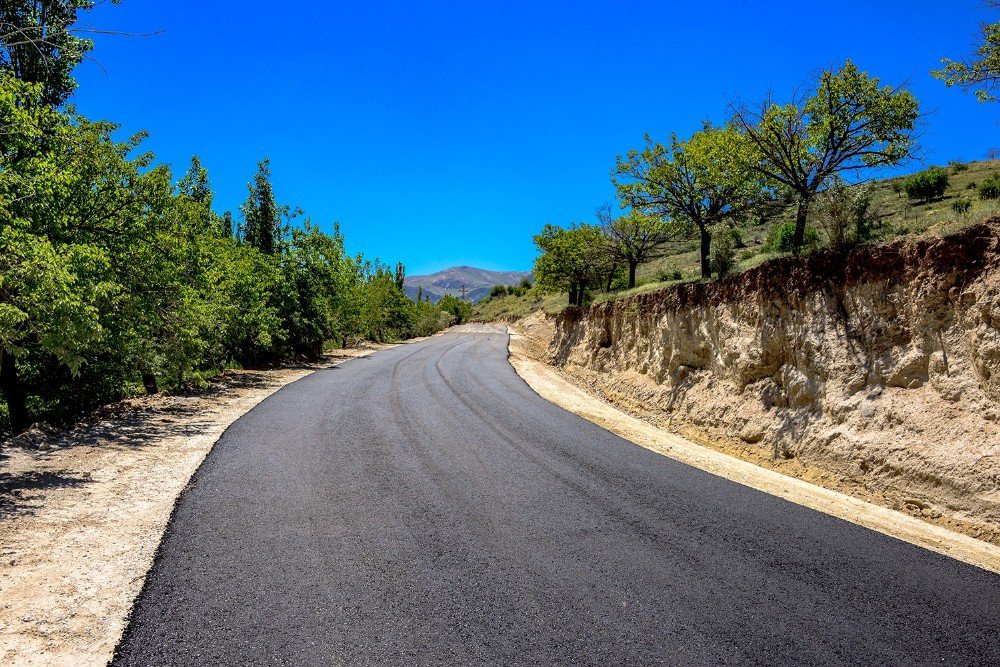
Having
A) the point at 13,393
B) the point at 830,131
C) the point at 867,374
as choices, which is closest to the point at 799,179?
the point at 830,131

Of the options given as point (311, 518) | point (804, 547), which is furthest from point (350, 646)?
point (804, 547)

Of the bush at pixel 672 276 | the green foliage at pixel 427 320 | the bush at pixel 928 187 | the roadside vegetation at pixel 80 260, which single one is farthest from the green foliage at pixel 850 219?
the green foliage at pixel 427 320

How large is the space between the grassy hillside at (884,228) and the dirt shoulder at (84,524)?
470 inches

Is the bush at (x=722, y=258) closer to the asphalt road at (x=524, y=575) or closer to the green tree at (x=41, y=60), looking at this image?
the asphalt road at (x=524, y=575)

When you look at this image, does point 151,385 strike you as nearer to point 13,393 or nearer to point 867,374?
point 13,393

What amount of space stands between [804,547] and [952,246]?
19.9 ft

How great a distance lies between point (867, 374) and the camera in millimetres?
9211

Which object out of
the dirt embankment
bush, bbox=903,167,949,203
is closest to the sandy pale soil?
the dirt embankment

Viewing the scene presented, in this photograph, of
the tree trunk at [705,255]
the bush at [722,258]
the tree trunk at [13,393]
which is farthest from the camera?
the tree trunk at [705,255]

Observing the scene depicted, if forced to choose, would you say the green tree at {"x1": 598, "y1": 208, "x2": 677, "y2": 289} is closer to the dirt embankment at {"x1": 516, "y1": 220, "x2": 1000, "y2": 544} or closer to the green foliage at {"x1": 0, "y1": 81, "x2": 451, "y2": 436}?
the dirt embankment at {"x1": 516, "y1": 220, "x2": 1000, "y2": 544}

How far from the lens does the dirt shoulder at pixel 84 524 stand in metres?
3.60

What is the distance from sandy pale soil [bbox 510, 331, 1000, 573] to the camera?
602 centimetres

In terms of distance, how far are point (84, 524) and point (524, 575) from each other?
4.64 m

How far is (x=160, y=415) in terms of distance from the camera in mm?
11344
